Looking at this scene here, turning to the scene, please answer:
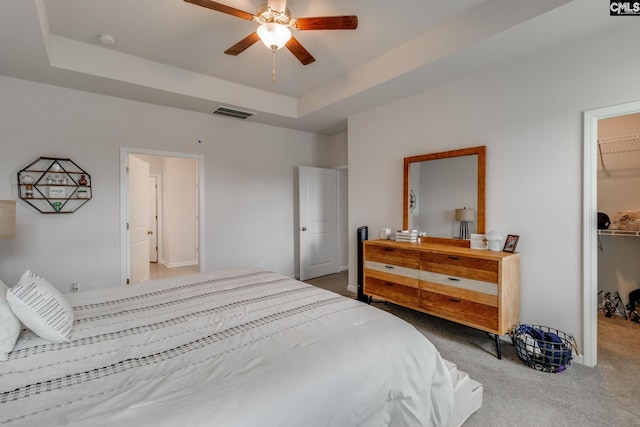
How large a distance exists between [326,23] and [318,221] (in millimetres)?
3445

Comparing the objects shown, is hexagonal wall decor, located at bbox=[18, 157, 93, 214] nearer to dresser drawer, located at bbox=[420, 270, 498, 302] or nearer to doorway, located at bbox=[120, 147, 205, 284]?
doorway, located at bbox=[120, 147, 205, 284]

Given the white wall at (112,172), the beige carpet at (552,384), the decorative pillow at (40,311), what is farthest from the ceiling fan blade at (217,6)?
the beige carpet at (552,384)

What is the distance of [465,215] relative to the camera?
3.04m

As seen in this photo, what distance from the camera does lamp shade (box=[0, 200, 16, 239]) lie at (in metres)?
2.25

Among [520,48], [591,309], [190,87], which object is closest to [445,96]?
[520,48]

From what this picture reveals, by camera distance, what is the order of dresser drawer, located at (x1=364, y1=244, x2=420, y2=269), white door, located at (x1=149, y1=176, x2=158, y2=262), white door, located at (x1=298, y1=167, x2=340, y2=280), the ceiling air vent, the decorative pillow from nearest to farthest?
the decorative pillow, dresser drawer, located at (x1=364, y1=244, x2=420, y2=269), the ceiling air vent, white door, located at (x1=298, y1=167, x2=340, y2=280), white door, located at (x1=149, y1=176, x2=158, y2=262)

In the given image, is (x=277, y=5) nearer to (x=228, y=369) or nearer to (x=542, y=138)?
(x=228, y=369)

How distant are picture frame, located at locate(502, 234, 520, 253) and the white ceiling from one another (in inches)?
63.5

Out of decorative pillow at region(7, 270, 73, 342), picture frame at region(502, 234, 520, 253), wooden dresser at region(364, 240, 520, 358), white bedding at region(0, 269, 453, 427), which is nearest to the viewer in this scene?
white bedding at region(0, 269, 453, 427)

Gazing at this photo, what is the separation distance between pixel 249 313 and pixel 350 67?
2.96 metres

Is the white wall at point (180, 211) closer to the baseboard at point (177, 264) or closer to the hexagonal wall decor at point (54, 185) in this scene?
the baseboard at point (177, 264)

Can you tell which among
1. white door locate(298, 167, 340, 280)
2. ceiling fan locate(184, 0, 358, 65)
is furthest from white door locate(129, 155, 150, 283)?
ceiling fan locate(184, 0, 358, 65)

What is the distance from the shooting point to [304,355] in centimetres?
118

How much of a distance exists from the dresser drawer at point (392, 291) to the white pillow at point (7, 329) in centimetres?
288
